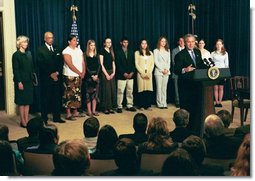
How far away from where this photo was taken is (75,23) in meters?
5.61

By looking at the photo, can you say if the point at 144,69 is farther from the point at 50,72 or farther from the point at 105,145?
the point at 105,145

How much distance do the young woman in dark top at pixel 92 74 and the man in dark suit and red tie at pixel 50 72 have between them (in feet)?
1.20

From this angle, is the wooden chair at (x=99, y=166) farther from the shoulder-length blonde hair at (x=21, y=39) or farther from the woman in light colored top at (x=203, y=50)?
the shoulder-length blonde hair at (x=21, y=39)

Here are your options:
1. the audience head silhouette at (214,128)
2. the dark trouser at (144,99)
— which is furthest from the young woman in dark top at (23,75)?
the audience head silhouette at (214,128)

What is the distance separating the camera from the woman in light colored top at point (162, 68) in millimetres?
5956

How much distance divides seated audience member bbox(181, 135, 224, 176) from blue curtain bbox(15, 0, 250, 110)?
174 centimetres

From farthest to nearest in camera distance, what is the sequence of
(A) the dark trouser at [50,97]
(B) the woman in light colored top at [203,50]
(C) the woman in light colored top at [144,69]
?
1. (C) the woman in light colored top at [144,69]
2. (A) the dark trouser at [50,97]
3. (B) the woman in light colored top at [203,50]

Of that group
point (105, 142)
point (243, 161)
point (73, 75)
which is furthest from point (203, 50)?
point (105, 142)

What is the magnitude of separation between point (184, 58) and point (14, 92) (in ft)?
6.17

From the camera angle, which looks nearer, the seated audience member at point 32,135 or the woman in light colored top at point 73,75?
the seated audience member at point 32,135

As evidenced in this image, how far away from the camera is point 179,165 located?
3525mm

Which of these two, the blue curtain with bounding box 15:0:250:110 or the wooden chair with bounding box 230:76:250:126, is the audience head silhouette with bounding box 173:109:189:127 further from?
the blue curtain with bounding box 15:0:250:110

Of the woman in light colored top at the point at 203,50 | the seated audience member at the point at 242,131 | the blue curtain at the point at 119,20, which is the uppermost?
the blue curtain at the point at 119,20

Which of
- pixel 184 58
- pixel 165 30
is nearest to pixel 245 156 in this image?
pixel 184 58
